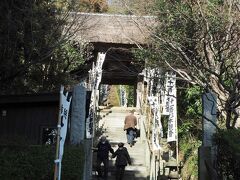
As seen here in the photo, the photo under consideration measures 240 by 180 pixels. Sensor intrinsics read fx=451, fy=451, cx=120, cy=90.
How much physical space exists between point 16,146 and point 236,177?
502 cm

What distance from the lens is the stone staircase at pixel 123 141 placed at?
14.5m

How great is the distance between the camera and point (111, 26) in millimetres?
23859

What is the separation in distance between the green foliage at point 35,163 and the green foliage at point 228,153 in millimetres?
3144

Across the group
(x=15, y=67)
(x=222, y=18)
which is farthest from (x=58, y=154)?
(x=222, y=18)

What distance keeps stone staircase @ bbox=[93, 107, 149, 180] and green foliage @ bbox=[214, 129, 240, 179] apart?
609cm

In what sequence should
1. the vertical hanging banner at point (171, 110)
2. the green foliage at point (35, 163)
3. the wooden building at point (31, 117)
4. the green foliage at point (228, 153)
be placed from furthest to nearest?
the vertical hanging banner at point (171, 110) < the wooden building at point (31, 117) < the green foliage at point (35, 163) < the green foliage at point (228, 153)

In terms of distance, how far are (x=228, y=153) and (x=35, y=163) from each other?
429cm

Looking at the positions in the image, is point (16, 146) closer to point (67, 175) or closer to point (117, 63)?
point (67, 175)

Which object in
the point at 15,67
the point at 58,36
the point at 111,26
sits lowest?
the point at 15,67

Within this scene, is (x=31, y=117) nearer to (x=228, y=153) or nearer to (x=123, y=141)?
(x=123, y=141)

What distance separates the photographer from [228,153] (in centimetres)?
757

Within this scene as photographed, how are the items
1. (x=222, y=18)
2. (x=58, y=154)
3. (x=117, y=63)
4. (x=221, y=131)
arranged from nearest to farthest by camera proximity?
(x=58, y=154) < (x=221, y=131) < (x=222, y=18) < (x=117, y=63)

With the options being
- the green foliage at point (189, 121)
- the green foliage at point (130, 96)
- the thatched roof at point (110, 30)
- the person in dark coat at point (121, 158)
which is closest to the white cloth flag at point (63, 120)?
the person in dark coat at point (121, 158)

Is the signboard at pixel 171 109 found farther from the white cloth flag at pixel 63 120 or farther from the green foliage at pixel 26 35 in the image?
the white cloth flag at pixel 63 120
